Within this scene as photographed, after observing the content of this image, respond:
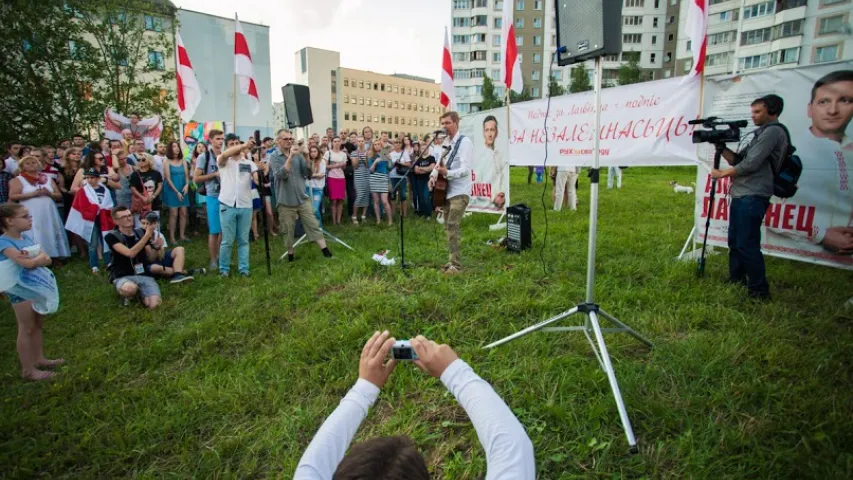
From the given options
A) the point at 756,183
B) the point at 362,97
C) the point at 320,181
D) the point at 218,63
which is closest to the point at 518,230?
the point at 756,183

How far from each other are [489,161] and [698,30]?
4.57m

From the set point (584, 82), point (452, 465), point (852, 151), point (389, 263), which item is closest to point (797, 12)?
point (584, 82)

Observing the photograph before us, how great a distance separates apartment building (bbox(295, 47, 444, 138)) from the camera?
276ft

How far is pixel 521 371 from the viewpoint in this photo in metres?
3.38

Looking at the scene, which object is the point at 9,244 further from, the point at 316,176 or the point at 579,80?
the point at 579,80

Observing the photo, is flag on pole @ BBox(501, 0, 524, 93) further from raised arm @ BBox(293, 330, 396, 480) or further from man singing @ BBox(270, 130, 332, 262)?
raised arm @ BBox(293, 330, 396, 480)

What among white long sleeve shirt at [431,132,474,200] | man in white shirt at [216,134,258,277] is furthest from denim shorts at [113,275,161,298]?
A: white long sleeve shirt at [431,132,474,200]

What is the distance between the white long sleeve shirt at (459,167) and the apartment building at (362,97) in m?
77.3

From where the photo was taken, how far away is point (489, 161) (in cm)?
948

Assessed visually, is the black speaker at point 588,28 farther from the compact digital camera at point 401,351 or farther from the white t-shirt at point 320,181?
the white t-shirt at point 320,181

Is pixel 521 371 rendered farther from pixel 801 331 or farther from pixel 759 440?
pixel 801 331

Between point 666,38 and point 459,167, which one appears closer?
point 459,167

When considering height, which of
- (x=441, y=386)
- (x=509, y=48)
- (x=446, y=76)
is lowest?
(x=441, y=386)

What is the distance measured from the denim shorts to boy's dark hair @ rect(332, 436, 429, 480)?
564 cm
